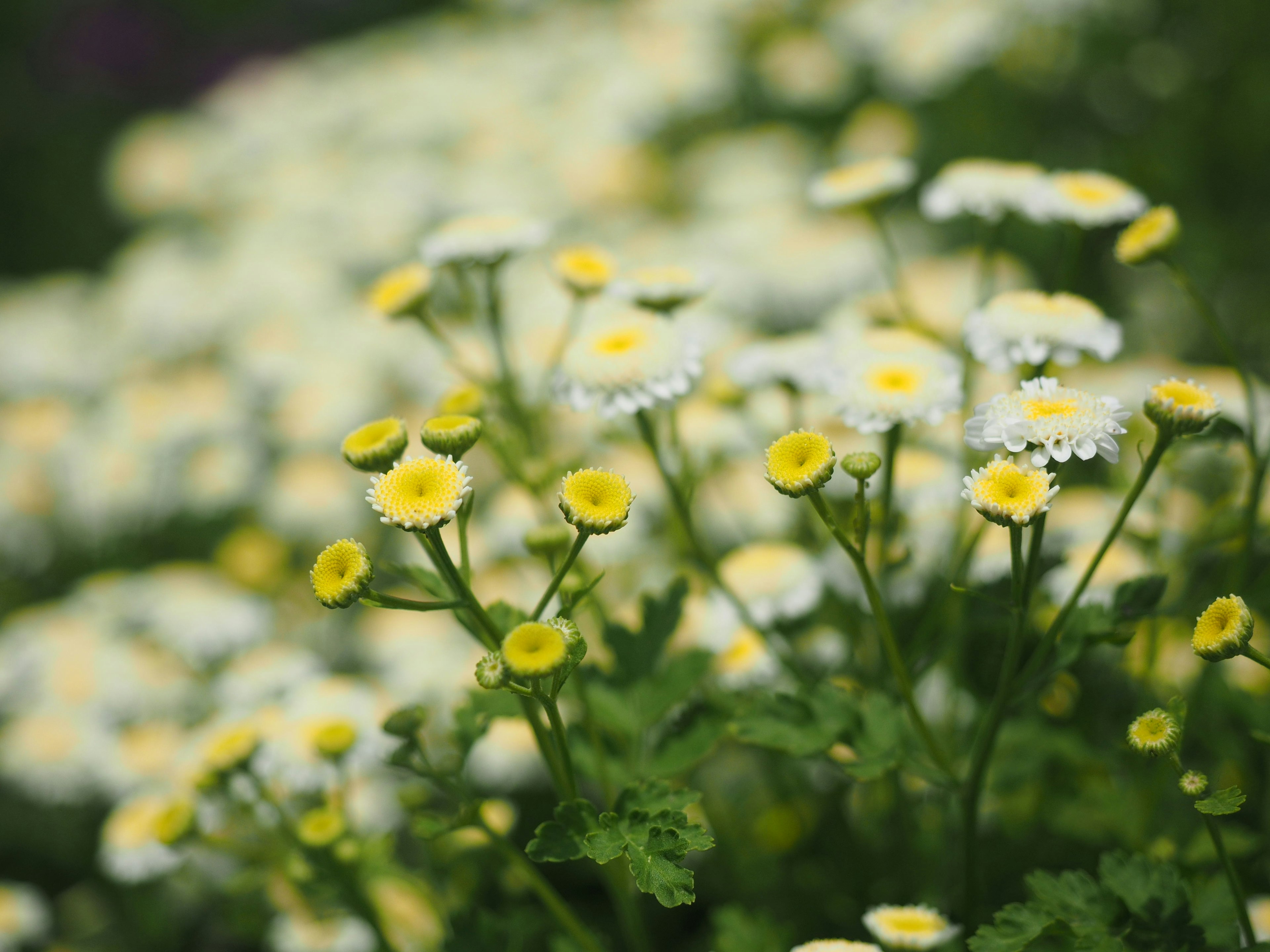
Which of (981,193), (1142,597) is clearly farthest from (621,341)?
(1142,597)

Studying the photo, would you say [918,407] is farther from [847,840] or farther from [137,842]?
[137,842]

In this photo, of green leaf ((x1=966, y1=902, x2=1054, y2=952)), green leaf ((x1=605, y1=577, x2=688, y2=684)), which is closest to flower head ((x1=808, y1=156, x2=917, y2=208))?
green leaf ((x1=605, y1=577, x2=688, y2=684))

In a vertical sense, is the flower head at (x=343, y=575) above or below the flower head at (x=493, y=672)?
above

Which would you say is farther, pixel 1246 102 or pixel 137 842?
pixel 1246 102

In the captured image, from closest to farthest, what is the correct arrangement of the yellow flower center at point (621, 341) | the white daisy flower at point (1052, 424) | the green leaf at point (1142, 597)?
the white daisy flower at point (1052, 424) < the green leaf at point (1142, 597) < the yellow flower center at point (621, 341)

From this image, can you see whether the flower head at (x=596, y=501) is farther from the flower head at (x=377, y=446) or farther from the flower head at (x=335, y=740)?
the flower head at (x=335, y=740)

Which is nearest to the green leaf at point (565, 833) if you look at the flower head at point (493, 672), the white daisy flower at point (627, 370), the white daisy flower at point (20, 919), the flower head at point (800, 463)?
the flower head at point (493, 672)

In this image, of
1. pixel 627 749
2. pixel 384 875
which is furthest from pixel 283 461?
pixel 627 749
